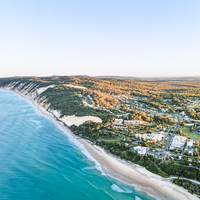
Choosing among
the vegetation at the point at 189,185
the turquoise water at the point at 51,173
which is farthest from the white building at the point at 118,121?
the vegetation at the point at 189,185

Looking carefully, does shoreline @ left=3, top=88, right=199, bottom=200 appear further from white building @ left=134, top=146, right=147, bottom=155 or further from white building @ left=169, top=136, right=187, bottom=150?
white building @ left=169, top=136, right=187, bottom=150

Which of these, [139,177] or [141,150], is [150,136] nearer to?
[141,150]

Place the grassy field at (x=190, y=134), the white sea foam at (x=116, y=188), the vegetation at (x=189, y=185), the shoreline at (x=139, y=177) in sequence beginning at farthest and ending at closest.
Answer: the grassy field at (x=190, y=134), the white sea foam at (x=116, y=188), the shoreline at (x=139, y=177), the vegetation at (x=189, y=185)

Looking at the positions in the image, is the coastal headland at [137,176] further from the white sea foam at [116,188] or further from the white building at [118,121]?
the white building at [118,121]

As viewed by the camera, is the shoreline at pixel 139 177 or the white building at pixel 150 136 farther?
the white building at pixel 150 136

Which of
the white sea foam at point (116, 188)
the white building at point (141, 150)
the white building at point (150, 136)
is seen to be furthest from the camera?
the white building at point (150, 136)

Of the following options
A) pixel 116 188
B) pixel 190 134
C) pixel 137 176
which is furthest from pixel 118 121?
pixel 116 188

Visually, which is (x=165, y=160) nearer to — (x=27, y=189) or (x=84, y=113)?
(x=27, y=189)
